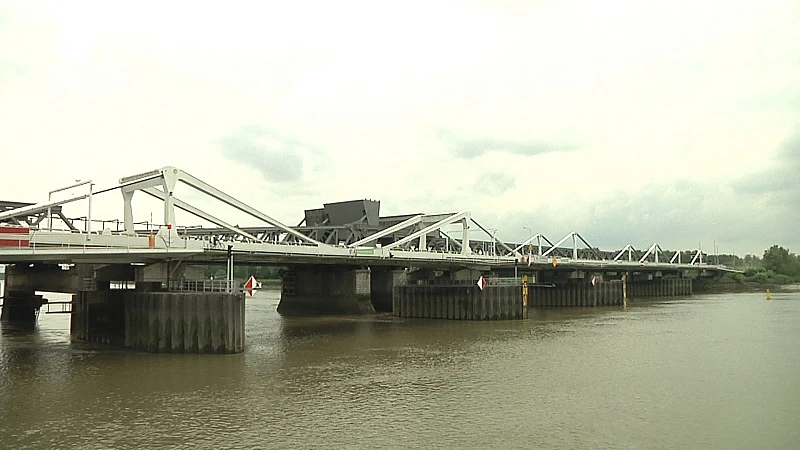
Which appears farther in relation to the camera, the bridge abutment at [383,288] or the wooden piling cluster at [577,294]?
the wooden piling cluster at [577,294]

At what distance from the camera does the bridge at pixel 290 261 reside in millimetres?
35125

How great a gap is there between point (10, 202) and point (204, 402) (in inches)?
1329

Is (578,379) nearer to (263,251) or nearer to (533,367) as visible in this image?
(533,367)

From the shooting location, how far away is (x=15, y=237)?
30.0 m

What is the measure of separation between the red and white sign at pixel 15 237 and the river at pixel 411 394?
573cm

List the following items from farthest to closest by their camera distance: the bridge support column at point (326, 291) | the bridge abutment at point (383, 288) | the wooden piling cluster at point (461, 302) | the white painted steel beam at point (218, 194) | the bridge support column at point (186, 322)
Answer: the bridge abutment at point (383, 288) → the bridge support column at point (326, 291) → the wooden piling cluster at point (461, 302) → the white painted steel beam at point (218, 194) → the bridge support column at point (186, 322)

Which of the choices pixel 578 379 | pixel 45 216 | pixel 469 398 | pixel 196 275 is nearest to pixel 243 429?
pixel 469 398

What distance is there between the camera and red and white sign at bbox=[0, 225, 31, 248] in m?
29.8

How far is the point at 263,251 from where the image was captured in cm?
4500

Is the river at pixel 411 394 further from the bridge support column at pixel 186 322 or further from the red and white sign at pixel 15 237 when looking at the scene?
the red and white sign at pixel 15 237

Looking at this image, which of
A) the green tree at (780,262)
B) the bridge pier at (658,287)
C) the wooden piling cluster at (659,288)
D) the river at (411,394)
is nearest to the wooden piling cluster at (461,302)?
the river at (411,394)

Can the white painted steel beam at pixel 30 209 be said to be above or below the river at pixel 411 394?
above

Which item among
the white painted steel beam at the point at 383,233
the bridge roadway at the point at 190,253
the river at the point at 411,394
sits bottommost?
the river at the point at 411,394

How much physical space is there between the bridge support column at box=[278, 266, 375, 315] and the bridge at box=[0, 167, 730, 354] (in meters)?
0.13
